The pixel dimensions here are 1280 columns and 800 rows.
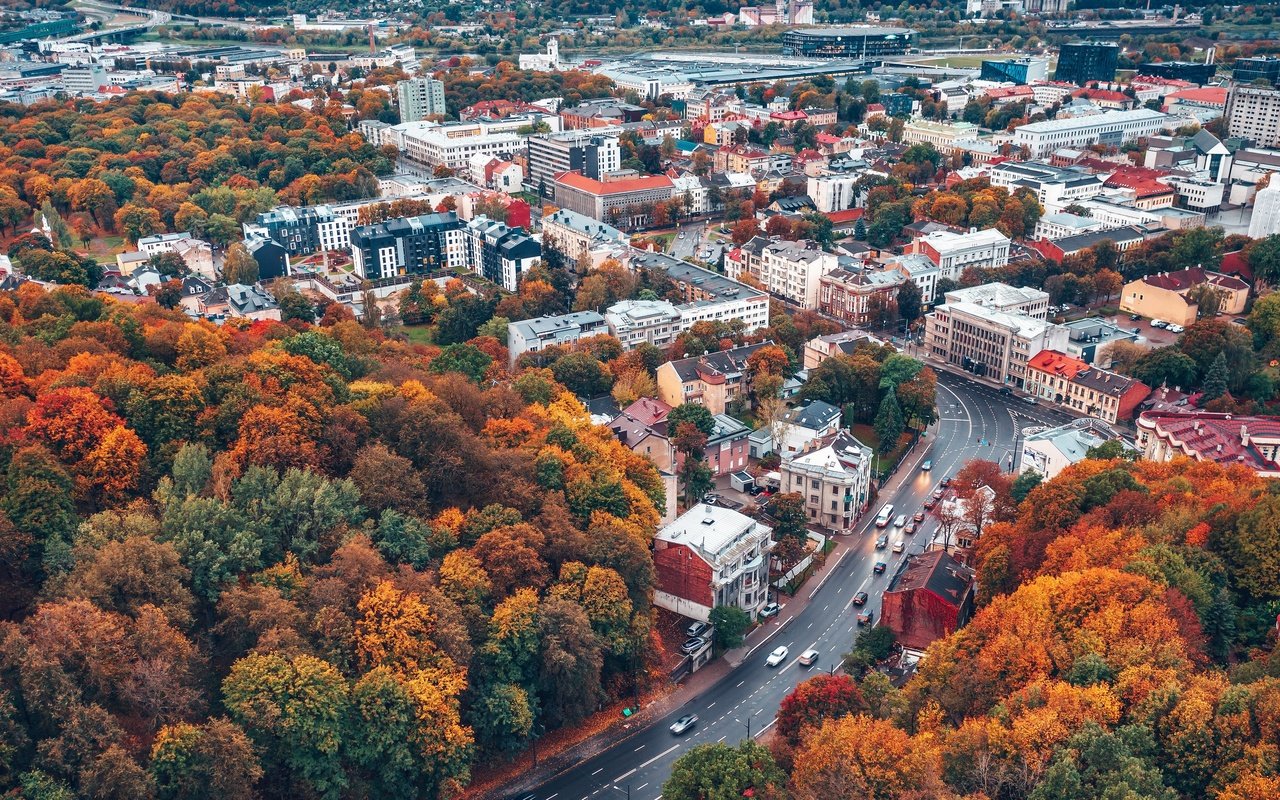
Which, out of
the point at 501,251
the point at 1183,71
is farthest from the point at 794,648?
the point at 1183,71

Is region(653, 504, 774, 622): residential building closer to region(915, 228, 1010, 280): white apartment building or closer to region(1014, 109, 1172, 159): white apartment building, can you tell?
region(915, 228, 1010, 280): white apartment building

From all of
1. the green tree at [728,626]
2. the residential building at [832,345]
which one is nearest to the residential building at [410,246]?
the residential building at [832,345]

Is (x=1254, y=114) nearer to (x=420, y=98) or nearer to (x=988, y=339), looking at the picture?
(x=988, y=339)

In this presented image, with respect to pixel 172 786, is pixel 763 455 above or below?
below

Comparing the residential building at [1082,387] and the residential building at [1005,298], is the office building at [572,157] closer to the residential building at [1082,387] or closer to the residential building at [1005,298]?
the residential building at [1005,298]

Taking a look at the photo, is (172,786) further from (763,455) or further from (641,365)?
(641,365)

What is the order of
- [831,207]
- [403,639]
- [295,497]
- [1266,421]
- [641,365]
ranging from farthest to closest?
[831,207] → [641,365] → [1266,421] → [295,497] → [403,639]

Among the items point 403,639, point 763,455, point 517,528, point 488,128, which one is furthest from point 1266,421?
point 488,128
